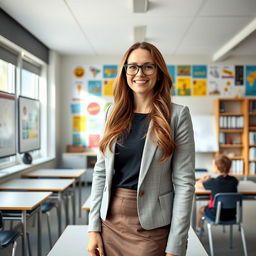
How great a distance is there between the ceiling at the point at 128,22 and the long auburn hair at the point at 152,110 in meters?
2.95

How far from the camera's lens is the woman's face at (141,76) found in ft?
4.13

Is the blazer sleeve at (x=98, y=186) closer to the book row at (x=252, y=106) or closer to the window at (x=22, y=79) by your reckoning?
the window at (x=22, y=79)

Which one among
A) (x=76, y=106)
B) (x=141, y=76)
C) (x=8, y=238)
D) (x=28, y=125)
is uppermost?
(x=76, y=106)

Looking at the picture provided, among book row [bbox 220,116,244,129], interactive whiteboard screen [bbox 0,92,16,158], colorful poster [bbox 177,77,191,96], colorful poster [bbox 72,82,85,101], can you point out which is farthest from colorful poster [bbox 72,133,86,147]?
book row [bbox 220,116,244,129]

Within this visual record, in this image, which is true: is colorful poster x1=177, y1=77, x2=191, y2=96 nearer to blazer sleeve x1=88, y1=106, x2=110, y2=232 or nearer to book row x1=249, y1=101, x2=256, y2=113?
book row x1=249, y1=101, x2=256, y2=113

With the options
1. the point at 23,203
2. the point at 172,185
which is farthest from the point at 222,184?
the point at 172,185

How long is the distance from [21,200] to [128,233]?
202 cm

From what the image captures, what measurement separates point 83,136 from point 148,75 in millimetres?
6264

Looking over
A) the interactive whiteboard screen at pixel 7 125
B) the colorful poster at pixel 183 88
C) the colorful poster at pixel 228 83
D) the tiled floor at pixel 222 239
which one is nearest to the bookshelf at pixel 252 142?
the colorful poster at pixel 228 83

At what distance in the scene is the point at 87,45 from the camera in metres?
6.37

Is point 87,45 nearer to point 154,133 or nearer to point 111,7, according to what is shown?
point 111,7

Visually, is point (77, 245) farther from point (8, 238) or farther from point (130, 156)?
point (8, 238)

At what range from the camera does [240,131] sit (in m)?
7.19

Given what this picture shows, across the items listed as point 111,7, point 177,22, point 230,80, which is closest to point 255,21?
point 177,22
